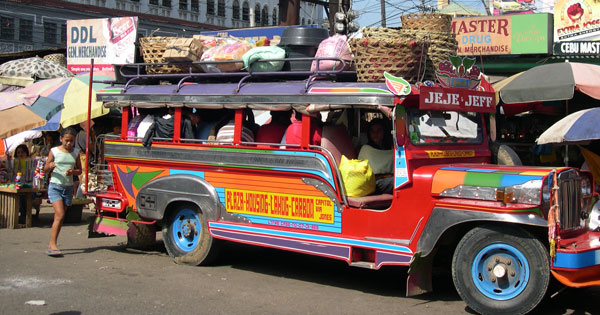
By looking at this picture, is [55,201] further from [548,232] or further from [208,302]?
[548,232]

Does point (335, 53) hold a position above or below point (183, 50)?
below

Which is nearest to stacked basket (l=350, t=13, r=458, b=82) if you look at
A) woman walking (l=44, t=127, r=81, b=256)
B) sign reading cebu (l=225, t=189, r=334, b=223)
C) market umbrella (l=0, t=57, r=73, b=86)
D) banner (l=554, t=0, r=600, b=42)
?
sign reading cebu (l=225, t=189, r=334, b=223)

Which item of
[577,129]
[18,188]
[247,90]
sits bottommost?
[18,188]

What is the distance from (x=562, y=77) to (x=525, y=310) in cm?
567

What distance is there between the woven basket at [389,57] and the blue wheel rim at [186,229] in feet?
9.54

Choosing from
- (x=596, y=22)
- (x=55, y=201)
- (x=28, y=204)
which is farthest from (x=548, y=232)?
(x=596, y=22)

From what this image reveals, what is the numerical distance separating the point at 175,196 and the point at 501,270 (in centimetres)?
417

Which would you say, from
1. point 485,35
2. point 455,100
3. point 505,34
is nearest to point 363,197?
point 455,100

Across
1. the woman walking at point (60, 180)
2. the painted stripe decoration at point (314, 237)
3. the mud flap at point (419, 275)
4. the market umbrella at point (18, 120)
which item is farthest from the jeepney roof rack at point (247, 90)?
the market umbrella at point (18, 120)

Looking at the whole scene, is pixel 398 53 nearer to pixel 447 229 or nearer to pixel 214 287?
pixel 447 229

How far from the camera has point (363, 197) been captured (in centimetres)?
693

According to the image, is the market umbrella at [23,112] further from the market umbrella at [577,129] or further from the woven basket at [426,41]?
the market umbrella at [577,129]

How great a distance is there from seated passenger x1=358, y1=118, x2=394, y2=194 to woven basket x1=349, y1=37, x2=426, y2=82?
727 mm

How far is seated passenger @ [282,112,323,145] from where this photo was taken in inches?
287
